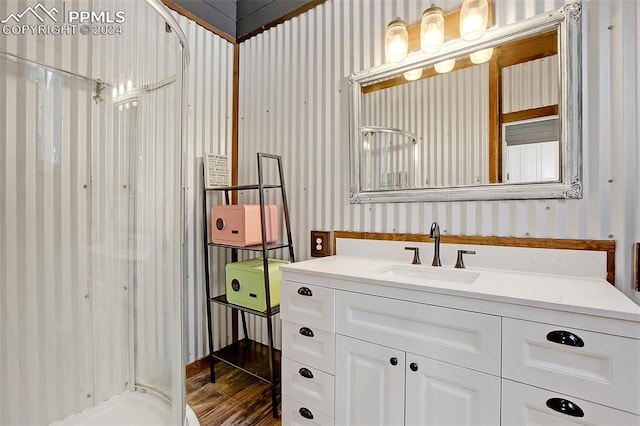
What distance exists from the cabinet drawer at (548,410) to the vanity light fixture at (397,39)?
61.1 inches

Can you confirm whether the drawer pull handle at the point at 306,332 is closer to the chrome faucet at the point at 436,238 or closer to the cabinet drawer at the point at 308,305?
the cabinet drawer at the point at 308,305

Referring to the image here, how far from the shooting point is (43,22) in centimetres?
132

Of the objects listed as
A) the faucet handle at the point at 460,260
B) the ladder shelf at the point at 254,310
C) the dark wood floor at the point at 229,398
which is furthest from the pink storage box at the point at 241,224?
the faucet handle at the point at 460,260

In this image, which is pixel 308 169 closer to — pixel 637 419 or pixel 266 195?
pixel 266 195

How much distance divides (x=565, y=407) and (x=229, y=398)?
1692 millimetres

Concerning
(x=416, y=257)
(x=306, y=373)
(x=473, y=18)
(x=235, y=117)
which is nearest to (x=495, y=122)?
(x=473, y=18)

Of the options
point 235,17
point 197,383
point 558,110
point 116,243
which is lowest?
point 197,383

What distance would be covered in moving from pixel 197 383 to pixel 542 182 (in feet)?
7.47

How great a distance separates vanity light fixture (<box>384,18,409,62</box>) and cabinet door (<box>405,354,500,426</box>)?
1.48 m

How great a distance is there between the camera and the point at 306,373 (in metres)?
Result: 1.43

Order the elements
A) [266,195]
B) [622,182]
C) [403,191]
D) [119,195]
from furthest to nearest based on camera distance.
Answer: [266,195]
[403,191]
[119,195]
[622,182]

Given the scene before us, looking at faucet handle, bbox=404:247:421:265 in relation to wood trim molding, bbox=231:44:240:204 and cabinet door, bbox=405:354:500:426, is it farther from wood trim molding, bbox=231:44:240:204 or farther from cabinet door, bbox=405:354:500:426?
wood trim molding, bbox=231:44:240:204

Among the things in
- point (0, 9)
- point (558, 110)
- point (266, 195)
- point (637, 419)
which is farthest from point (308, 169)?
point (637, 419)

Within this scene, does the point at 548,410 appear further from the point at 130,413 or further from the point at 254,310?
the point at 130,413
